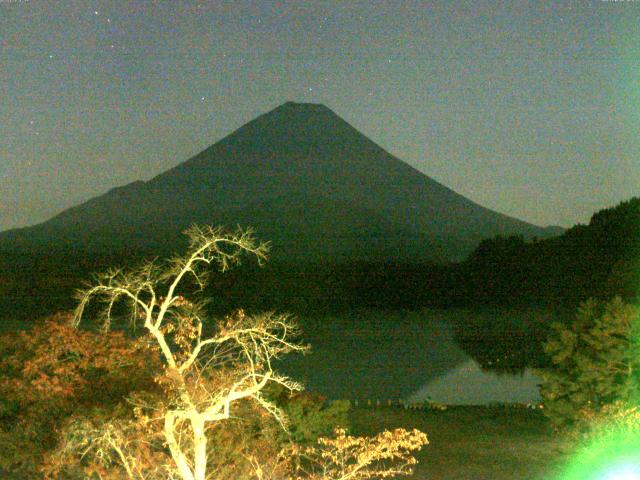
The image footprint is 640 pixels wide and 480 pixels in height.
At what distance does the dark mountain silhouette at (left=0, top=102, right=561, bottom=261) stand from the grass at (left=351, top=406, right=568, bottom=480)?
60.9 metres

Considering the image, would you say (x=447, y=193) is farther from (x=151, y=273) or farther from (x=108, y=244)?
(x=151, y=273)

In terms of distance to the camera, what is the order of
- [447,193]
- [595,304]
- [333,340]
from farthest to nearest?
1. [447,193]
2. [333,340]
3. [595,304]

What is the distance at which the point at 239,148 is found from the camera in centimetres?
9869

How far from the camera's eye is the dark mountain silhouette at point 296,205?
83375 millimetres

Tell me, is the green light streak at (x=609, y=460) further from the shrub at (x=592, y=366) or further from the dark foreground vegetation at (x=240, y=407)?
the shrub at (x=592, y=366)

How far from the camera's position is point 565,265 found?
4722 centimetres

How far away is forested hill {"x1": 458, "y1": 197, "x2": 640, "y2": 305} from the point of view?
42.6 m

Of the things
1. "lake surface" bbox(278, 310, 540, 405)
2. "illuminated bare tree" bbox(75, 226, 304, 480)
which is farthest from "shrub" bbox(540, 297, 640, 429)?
"lake surface" bbox(278, 310, 540, 405)

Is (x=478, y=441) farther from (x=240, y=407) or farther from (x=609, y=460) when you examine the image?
(x=240, y=407)

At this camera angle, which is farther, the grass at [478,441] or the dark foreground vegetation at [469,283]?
the dark foreground vegetation at [469,283]

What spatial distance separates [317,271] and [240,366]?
56.4 metres

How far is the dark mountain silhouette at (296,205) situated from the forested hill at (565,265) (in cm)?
2558

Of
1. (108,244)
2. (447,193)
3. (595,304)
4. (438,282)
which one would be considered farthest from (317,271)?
(595,304)

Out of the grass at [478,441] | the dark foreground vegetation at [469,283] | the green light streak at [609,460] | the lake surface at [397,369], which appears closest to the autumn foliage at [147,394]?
the grass at [478,441]
